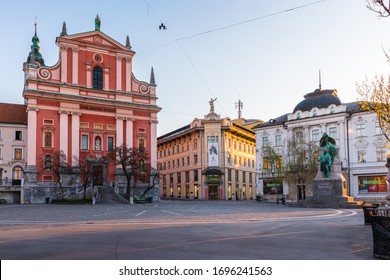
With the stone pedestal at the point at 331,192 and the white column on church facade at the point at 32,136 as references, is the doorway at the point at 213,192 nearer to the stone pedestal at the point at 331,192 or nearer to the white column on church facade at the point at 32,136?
Result: the white column on church facade at the point at 32,136

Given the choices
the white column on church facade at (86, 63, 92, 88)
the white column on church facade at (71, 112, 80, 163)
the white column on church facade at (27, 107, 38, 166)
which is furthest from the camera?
the white column on church facade at (86, 63, 92, 88)

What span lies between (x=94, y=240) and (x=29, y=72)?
1727 inches

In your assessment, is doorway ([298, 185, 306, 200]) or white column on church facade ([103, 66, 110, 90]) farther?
doorway ([298, 185, 306, 200])

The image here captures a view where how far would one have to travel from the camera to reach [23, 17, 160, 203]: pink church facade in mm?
48625

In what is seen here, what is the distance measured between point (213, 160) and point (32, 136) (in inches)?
1175

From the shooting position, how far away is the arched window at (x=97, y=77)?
53.7m

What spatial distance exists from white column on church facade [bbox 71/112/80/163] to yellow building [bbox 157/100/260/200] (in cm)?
2008

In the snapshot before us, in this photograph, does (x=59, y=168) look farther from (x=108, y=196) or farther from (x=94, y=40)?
(x=94, y=40)

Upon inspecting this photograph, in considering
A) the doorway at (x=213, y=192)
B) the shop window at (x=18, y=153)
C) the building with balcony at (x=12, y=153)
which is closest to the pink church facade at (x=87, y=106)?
the building with balcony at (x=12, y=153)

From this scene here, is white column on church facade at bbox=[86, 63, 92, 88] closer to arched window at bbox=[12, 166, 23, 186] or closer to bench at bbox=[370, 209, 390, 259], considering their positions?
arched window at bbox=[12, 166, 23, 186]

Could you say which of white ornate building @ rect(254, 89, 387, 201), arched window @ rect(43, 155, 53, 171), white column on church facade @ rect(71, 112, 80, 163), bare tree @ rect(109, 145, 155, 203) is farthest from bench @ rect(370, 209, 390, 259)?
white column on church facade @ rect(71, 112, 80, 163)

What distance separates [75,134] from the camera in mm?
50750

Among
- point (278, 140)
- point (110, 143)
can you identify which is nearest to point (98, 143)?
point (110, 143)

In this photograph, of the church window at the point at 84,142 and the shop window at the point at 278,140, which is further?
the shop window at the point at 278,140
